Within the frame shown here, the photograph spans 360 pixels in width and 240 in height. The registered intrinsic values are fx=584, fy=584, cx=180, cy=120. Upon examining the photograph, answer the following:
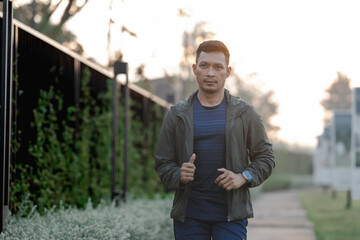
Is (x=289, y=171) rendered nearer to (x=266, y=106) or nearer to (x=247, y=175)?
(x=266, y=106)

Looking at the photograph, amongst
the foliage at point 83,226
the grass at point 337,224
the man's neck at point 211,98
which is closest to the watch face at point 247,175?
the man's neck at point 211,98

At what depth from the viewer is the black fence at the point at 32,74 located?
16.6ft

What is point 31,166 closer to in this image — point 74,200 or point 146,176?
point 74,200

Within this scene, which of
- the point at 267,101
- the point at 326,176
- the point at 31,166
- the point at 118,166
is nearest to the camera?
the point at 31,166

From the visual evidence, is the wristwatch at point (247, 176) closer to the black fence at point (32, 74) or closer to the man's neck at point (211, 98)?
the man's neck at point (211, 98)

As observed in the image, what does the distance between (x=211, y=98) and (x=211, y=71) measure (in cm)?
17

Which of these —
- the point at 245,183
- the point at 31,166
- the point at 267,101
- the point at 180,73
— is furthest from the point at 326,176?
the point at 267,101

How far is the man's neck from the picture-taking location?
3324 millimetres

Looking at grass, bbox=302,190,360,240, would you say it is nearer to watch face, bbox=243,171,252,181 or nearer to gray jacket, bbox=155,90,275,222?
gray jacket, bbox=155,90,275,222

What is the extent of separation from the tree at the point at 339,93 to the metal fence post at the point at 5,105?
76780 millimetres

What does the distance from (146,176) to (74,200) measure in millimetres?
3893

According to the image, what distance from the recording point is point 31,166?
17.7 ft

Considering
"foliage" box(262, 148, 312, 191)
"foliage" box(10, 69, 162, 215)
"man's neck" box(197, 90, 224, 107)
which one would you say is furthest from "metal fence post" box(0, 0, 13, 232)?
"foliage" box(262, 148, 312, 191)

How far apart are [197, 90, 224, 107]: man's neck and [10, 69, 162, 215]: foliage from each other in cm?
225
